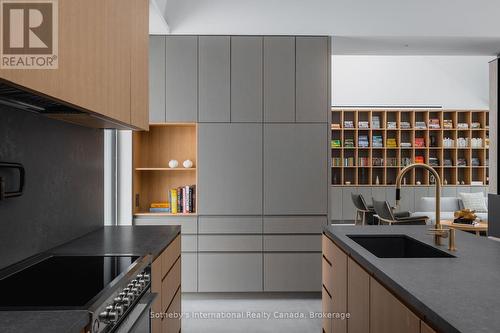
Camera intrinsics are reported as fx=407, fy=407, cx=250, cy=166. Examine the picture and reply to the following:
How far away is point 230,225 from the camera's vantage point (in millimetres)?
4098

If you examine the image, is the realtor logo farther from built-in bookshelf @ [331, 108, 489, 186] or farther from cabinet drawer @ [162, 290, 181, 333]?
built-in bookshelf @ [331, 108, 489, 186]

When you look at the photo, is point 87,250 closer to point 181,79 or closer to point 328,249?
point 328,249

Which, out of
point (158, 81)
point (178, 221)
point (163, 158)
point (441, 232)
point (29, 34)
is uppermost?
point (158, 81)

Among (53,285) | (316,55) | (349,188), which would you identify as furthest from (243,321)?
(349,188)

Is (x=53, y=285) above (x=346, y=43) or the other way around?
the other way around

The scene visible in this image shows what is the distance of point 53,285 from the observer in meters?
1.51

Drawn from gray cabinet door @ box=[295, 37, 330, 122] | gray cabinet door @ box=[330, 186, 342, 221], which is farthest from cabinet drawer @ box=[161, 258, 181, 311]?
gray cabinet door @ box=[330, 186, 342, 221]

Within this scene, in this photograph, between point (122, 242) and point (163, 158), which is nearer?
point (122, 242)

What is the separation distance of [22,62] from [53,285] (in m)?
0.82

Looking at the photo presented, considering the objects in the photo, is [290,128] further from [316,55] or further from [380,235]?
[380,235]

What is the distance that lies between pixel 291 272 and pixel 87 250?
2415 mm

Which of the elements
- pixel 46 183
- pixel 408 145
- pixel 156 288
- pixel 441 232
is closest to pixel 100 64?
pixel 46 183

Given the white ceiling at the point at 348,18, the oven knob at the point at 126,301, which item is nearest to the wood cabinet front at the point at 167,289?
the oven knob at the point at 126,301

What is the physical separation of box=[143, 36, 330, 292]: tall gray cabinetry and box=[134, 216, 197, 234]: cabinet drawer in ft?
0.20
